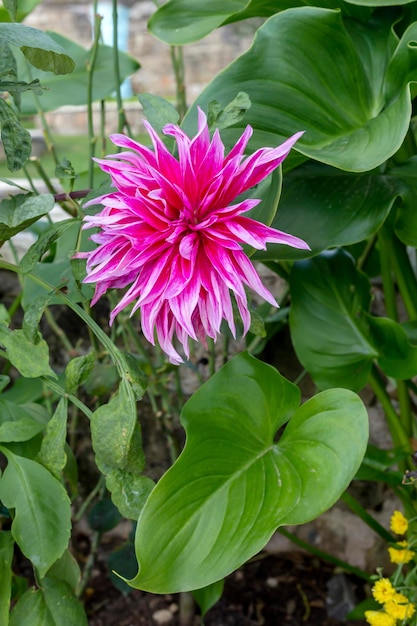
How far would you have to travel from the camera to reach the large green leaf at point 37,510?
543mm

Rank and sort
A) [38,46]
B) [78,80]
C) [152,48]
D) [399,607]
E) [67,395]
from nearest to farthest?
[38,46] → [67,395] → [399,607] → [78,80] → [152,48]

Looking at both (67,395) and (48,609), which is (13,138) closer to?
(67,395)

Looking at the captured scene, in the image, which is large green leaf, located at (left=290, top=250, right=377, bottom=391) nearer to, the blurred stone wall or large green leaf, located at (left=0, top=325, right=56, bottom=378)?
large green leaf, located at (left=0, top=325, right=56, bottom=378)

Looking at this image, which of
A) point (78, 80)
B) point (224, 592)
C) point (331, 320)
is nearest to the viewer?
point (331, 320)

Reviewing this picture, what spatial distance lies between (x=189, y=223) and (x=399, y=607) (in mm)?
450

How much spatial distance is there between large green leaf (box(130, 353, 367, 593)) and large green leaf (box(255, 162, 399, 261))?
142 mm

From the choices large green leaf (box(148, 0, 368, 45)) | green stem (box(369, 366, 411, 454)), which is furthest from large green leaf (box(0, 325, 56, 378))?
green stem (box(369, 366, 411, 454))

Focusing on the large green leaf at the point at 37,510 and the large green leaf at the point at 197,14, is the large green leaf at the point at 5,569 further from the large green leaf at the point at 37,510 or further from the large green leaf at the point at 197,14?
the large green leaf at the point at 197,14

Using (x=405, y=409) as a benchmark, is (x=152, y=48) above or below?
below

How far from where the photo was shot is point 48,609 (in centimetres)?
60

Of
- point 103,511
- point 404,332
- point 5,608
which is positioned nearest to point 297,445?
point 404,332

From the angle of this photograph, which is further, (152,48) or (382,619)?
(152,48)

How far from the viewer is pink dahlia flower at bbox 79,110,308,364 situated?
448 mm

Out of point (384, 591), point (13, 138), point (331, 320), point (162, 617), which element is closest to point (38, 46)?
point (13, 138)
